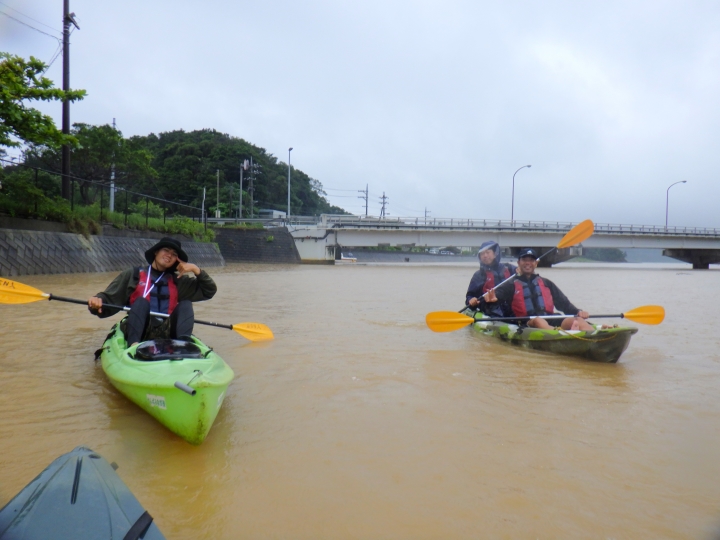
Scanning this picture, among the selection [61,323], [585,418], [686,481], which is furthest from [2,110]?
[686,481]

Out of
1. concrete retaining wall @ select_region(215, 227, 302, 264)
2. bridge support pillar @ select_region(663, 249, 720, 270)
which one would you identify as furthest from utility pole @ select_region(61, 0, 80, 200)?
bridge support pillar @ select_region(663, 249, 720, 270)

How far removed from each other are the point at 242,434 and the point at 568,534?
2.04 metres

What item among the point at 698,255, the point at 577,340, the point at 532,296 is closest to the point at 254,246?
the point at 532,296

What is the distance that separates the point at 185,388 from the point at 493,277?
5.50m

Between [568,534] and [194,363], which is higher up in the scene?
[194,363]

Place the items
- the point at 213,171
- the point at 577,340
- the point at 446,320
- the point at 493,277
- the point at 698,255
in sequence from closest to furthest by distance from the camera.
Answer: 1. the point at 577,340
2. the point at 446,320
3. the point at 493,277
4. the point at 698,255
5. the point at 213,171

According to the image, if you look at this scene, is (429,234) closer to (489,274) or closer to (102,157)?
(102,157)

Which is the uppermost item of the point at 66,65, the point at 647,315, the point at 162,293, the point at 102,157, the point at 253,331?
the point at 66,65

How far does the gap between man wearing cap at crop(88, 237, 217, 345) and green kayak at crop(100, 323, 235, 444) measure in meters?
0.59

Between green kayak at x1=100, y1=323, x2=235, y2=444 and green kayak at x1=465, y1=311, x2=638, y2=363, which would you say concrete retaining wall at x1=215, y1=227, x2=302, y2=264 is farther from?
green kayak at x1=100, y1=323, x2=235, y2=444

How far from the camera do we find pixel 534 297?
21.8 feet

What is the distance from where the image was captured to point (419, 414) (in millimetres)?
3906

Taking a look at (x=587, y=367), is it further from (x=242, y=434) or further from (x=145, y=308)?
(x=145, y=308)

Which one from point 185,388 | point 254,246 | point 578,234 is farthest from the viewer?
point 254,246
